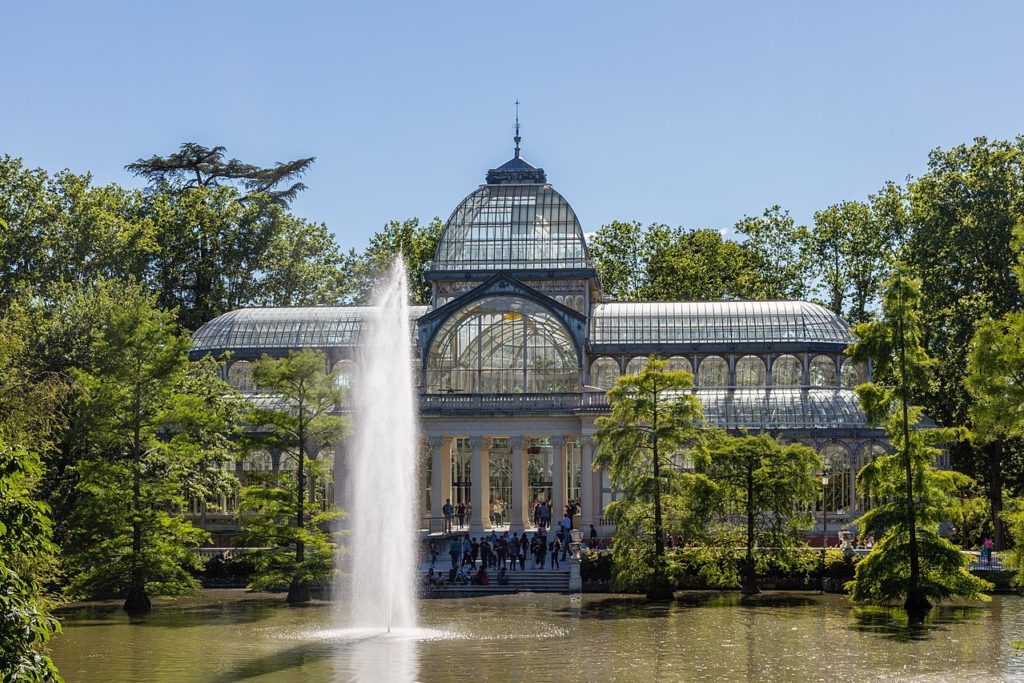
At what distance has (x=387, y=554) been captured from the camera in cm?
4447

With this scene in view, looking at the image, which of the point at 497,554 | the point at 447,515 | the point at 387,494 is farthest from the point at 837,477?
the point at 387,494

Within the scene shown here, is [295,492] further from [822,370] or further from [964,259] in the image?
[964,259]

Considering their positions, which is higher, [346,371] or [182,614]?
[346,371]

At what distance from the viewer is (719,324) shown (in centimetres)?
7144

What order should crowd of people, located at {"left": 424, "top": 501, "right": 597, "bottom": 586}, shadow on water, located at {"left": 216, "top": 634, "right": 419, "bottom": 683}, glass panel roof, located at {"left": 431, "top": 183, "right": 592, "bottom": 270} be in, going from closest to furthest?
shadow on water, located at {"left": 216, "top": 634, "right": 419, "bottom": 683} → crowd of people, located at {"left": 424, "top": 501, "right": 597, "bottom": 586} → glass panel roof, located at {"left": 431, "top": 183, "right": 592, "bottom": 270}

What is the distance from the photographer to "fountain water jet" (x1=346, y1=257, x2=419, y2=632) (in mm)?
44094

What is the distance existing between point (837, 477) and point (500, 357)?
56.2ft

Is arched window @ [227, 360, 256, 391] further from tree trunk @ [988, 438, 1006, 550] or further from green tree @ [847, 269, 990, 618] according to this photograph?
green tree @ [847, 269, 990, 618]

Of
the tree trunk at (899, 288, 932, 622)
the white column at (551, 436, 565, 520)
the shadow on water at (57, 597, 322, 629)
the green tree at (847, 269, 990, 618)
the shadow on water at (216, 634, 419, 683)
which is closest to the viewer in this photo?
the shadow on water at (216, 634, 419, 683)

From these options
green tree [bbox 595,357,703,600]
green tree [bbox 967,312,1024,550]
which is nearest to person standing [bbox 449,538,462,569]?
green tree [bbox 595,357,703,600]

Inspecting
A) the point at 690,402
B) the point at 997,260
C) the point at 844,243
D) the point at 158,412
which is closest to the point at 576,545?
the point at 690,402

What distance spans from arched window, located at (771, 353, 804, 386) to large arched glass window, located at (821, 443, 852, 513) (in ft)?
17.3

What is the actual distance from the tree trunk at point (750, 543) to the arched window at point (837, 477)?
15650mm

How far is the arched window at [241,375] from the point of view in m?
72.9
